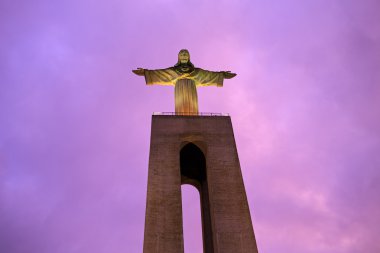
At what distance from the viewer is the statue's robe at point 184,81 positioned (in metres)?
16.1

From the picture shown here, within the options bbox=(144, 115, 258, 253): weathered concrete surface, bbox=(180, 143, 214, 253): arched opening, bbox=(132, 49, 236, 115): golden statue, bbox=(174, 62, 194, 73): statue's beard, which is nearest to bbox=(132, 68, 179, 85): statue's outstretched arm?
bbox=(132, 49, 236, 115): golden statue

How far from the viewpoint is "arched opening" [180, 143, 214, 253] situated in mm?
15289

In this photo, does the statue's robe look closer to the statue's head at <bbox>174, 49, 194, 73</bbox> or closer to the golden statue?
the golden statue

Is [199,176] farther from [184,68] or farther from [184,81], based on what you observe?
[184,68]

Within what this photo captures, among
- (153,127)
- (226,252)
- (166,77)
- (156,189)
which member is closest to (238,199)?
(226,252)

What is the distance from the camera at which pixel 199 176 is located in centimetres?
1714

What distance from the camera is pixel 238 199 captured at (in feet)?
42.3

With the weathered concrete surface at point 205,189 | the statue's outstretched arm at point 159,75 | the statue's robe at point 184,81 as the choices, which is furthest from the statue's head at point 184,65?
the weathered concrete surface at point 205,189

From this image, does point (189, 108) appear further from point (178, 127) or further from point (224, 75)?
point (224, 75)

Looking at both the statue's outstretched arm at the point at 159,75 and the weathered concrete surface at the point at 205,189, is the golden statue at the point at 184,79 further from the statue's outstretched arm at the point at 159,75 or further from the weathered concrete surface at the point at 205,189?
the weathered concrete surface at the point at 205,189

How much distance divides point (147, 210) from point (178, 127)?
12.0 ft

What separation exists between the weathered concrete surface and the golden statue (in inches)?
48.8

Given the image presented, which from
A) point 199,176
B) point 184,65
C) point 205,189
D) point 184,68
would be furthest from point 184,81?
point 205,189

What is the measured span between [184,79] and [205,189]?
4.84m
